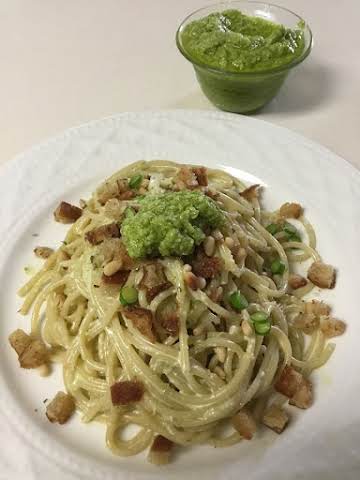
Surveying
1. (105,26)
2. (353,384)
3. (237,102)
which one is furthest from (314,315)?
(105,26)

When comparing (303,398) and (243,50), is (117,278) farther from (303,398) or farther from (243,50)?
(243,50)

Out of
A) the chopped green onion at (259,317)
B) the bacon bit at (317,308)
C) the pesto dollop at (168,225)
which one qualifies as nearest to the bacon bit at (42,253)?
the pesto dollop at (168,225)

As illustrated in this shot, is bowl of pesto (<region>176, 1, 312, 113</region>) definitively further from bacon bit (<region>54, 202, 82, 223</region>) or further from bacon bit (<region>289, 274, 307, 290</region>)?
bacon bit (<region>289, 274, 307, 290</region>)

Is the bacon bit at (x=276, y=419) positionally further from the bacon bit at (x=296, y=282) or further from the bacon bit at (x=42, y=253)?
the bacon bit at (x=42, y=253)

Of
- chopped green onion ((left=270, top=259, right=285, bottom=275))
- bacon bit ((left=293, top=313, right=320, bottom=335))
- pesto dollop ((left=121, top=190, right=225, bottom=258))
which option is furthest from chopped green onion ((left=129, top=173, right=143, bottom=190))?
bacon bit ((left=293, top=313, right=320, bottom=335))

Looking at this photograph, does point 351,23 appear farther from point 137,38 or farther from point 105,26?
point 105,26

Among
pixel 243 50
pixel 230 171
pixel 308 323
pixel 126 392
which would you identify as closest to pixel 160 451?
pixel 126 392

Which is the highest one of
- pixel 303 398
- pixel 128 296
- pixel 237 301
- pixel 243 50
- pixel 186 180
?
pixel 243 50
